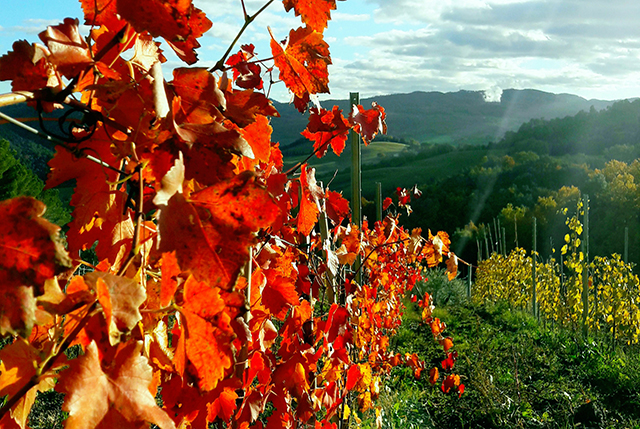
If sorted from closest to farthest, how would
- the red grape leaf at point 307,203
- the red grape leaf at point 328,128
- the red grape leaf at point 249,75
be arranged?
the red grape leaf at point 249,75, the red grape leaf at point 307,203, the red grape leaf at point 328,128

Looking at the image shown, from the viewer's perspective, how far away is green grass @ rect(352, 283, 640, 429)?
363cm

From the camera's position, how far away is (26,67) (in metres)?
0.52

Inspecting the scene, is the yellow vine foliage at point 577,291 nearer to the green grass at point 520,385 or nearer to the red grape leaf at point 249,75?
the green grass at point 520,385

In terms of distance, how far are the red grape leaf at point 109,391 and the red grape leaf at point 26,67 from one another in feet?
0.91

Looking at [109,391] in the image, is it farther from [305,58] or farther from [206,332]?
[305,58]

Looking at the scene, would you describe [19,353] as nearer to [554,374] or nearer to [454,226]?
[554,374]

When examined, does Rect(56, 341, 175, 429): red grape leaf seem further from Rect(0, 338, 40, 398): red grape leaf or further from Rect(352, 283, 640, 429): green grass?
Rect(352, 283, 640, 429): green grass

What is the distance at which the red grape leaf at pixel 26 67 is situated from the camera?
0.51 meters

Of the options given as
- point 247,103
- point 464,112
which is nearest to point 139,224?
point 247,103

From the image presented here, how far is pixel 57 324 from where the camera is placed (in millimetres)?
537

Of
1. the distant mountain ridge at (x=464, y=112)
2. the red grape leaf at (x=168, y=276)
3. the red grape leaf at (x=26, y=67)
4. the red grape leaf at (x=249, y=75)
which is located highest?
the distant mountain ridge at (x=464, y=112)

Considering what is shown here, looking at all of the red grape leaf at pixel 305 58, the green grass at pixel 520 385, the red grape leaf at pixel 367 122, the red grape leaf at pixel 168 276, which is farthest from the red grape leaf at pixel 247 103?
the green grass at pixel 520 385

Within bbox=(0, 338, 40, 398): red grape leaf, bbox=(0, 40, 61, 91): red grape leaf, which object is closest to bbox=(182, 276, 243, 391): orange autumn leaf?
bbox=(0, 338, 40, 398): red grape leaf

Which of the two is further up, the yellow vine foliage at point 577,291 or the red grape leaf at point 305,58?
the red grape leaf at point 305,58
